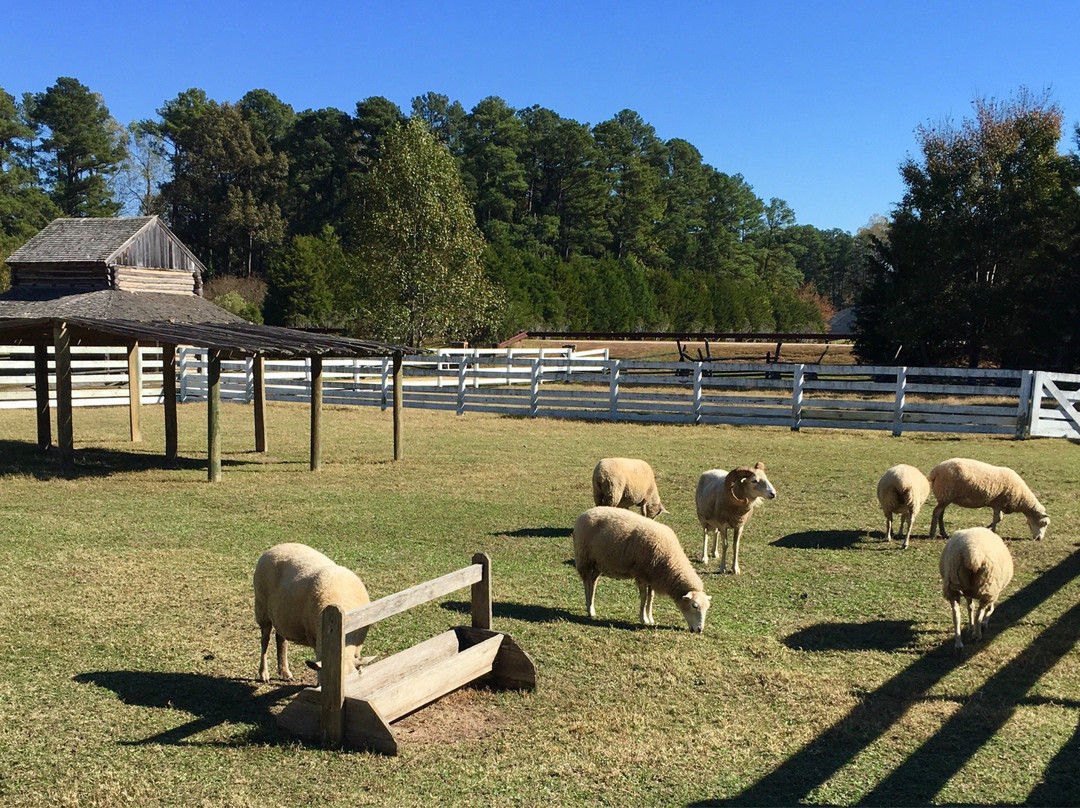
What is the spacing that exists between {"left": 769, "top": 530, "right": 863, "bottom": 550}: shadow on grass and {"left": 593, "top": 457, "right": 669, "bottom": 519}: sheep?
151 centimetres

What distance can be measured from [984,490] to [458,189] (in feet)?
126

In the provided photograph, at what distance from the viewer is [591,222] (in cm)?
7925

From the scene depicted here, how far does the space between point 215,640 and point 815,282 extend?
125 m

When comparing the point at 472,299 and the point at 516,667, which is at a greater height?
the point at 472,299

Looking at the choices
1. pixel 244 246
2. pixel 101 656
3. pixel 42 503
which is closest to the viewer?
pixel 101 656

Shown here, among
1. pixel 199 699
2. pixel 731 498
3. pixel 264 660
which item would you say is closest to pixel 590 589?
pixel 731 498

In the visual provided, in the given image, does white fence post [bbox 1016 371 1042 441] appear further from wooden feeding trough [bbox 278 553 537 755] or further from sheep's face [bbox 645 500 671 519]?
wooden feeding trough [bbox 278 553 537 755]

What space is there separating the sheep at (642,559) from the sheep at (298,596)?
2.18 metres

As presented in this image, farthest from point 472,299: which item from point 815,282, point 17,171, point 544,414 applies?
point 815,282

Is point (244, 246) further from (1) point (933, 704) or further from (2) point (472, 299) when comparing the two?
(1) point (933, 704)

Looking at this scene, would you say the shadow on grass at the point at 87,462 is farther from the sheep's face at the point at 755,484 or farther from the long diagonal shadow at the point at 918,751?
the long diagonal shadow at the point at 918,751

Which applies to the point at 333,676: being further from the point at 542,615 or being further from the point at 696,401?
the point at 696,401

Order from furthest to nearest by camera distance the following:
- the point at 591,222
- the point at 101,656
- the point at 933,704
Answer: the point at 591,222 < the point at 101,656 < the point at 933,704

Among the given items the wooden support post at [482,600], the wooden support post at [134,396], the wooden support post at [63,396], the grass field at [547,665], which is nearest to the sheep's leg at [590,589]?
the grass field at [547,665]
